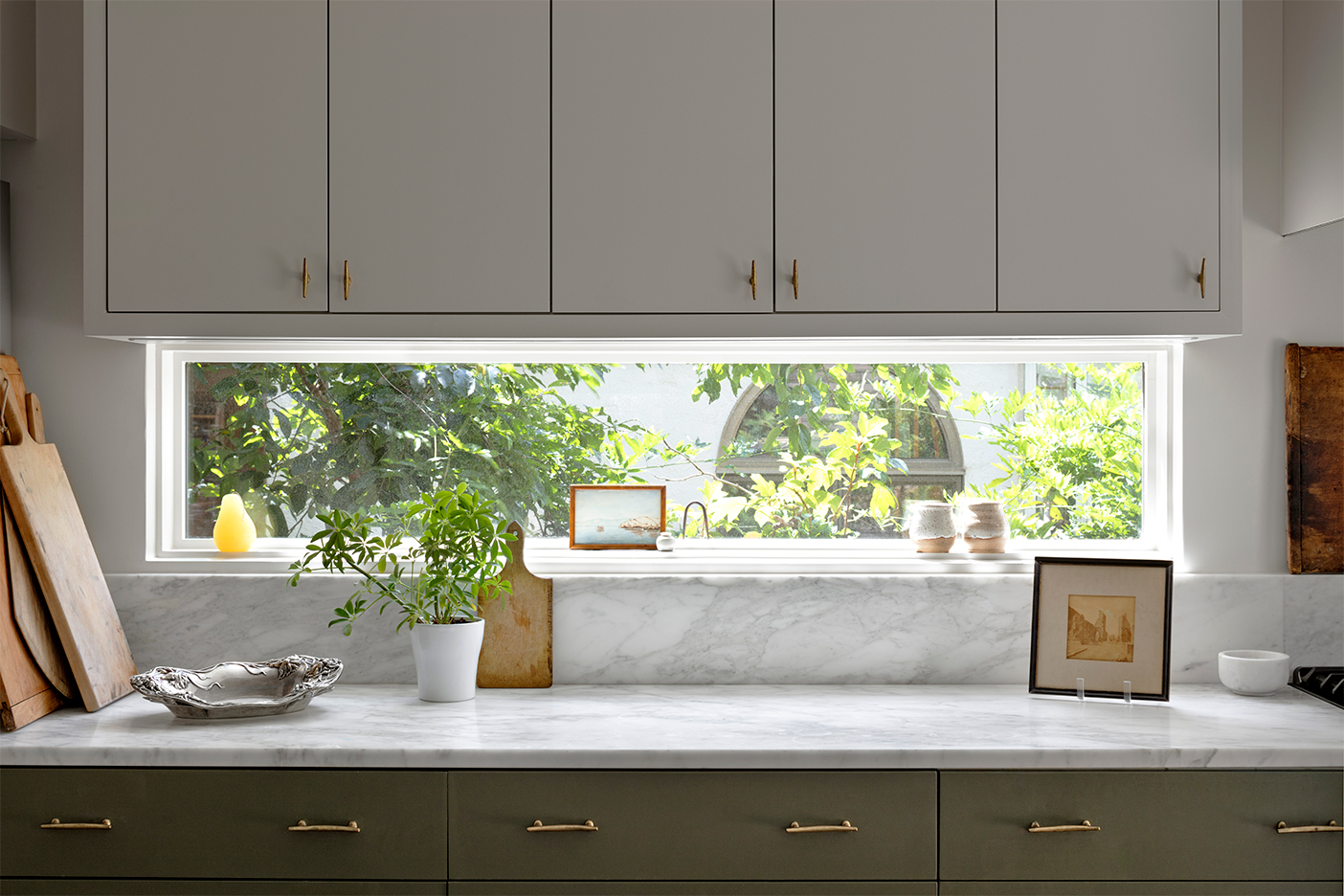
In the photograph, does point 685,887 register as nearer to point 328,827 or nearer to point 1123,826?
point 328,827

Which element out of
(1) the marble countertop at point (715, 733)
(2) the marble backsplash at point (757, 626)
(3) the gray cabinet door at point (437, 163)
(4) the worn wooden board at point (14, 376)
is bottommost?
(1) the marble countertop at point (715, 733)

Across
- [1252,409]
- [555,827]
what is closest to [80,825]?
[555,827]

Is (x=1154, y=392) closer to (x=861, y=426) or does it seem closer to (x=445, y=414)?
(x=861, y=426)

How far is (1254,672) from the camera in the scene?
6.52 feet

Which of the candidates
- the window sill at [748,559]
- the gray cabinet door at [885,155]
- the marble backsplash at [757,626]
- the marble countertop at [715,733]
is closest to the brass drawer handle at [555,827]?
the marble countertop at [715,733]

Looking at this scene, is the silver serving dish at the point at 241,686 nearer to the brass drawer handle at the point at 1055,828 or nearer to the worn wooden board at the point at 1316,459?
the brass drawer handle at the point at 1055,828

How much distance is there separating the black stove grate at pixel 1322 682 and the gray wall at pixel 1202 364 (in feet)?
0.82

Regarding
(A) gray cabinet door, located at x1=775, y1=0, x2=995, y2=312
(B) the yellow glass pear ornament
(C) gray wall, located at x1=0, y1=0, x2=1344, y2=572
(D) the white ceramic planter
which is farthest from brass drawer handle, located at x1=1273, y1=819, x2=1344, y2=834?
(B) the yellow glass pear ornament

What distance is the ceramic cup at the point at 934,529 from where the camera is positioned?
224cm

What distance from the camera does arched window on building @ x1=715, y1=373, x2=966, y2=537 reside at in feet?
7.65

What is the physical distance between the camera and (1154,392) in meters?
2.26

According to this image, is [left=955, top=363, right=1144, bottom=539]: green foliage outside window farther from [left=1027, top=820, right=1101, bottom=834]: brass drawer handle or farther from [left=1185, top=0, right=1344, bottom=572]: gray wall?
[left=1027, top=820, right=1101, bottom=834]: brass drawer handle

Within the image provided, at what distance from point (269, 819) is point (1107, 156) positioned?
2101 millimetres

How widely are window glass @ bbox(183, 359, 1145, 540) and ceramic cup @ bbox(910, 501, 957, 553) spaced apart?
9 cm
